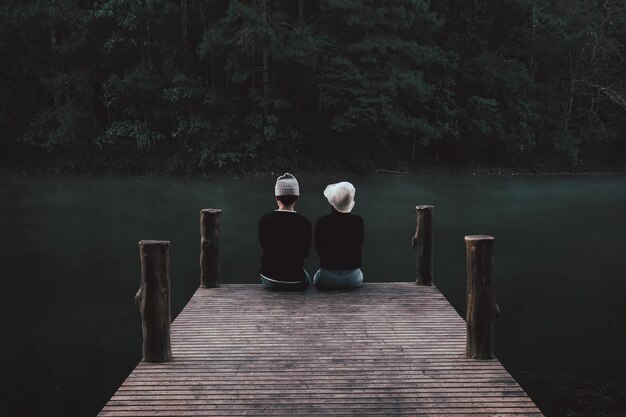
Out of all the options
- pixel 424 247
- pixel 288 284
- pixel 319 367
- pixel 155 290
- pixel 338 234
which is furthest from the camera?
pixel 424 247

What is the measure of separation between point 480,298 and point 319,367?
4.71ft

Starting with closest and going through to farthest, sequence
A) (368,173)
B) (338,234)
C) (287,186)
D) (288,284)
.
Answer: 1. (287,186)
2. (338,234)
3. (288,284)
4. (368,173)

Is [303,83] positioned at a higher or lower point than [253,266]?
higher

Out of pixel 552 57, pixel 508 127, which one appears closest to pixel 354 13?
pixel 508 127

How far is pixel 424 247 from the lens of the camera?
7.48 metres

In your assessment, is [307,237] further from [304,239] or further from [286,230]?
[286,230]

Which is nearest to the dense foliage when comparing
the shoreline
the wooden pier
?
the shoreline

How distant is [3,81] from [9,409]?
90.4 feet

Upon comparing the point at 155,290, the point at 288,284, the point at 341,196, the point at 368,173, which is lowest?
the point at 368,173

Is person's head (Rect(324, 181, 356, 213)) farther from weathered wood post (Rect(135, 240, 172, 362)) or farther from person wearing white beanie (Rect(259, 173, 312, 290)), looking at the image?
weathered wood post (Rect(135, 240, 172, 362))

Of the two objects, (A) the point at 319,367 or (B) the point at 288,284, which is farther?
(B) the point at 288,284

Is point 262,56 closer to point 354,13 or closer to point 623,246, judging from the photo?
point 354,13

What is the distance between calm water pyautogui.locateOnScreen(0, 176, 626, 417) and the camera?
646 centimetres

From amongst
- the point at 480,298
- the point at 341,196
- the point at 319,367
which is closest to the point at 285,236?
the point at 341,196
